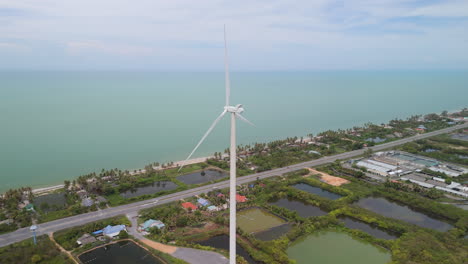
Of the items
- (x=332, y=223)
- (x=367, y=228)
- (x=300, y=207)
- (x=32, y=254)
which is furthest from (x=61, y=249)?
(x=367, y=228)

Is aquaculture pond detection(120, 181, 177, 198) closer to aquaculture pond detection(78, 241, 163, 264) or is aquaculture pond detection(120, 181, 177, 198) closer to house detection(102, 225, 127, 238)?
house detection(102, 225, 127, 238)

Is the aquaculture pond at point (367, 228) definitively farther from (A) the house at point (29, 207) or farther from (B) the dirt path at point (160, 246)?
(A) the house at point (29, 207)

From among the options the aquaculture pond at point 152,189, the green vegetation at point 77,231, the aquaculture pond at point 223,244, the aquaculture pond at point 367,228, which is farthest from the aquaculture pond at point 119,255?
the aquaculture pond at point 367,228

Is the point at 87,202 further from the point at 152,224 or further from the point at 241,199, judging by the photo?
the point at 241,199

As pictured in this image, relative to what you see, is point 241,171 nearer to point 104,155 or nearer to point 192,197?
point 192,197

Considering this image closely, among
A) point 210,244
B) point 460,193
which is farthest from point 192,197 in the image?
point 460,193
